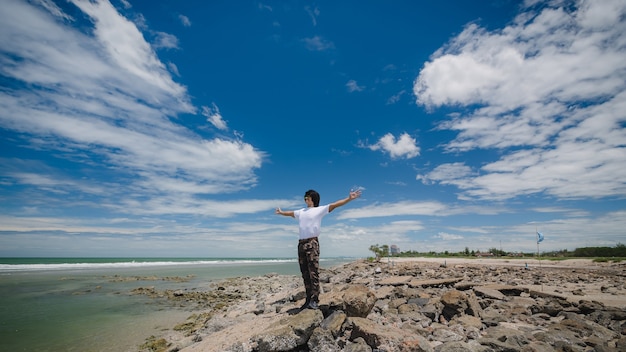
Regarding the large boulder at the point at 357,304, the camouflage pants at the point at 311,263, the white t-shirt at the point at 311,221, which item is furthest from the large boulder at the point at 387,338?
the white t-shirt at the point at 311,221

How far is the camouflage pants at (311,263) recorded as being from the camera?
545 cm

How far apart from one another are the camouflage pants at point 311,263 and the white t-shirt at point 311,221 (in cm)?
12

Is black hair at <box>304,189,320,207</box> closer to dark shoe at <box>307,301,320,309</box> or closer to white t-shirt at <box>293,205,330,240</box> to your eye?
white t-shirt at <box>293,205,330,240</box>

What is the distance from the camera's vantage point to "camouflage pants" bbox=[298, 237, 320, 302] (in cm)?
545

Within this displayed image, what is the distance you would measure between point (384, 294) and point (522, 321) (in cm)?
317

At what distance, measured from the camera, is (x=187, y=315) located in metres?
12.9

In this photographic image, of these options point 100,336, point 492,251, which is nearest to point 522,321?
point 100,336

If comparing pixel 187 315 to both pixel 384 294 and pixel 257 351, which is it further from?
pixel 257 351

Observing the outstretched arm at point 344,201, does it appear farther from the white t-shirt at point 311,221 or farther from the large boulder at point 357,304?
the large boulder at point 357,304

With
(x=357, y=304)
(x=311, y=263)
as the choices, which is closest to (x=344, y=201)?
(x=311, y=263)

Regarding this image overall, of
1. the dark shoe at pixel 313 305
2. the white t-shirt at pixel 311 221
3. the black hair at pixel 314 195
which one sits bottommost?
the dark shoe at pixel 313 305

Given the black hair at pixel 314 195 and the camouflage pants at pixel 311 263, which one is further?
the black hair at pixel 314 195

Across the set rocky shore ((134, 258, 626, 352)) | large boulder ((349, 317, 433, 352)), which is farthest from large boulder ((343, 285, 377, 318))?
large boulder ((349, 317, 433, 352))

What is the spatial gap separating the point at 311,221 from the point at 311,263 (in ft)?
2.65
